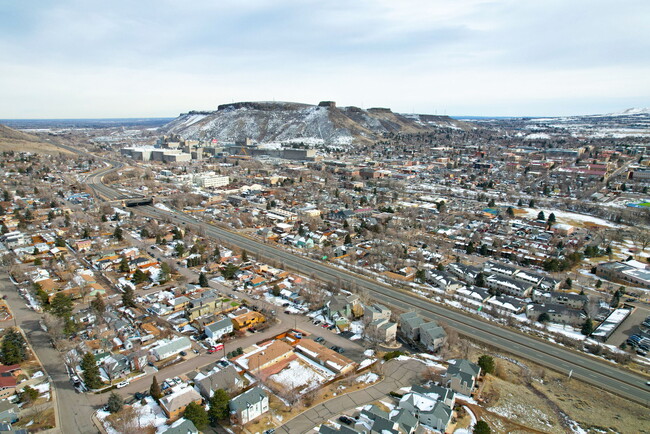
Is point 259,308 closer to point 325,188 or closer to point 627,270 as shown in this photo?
point 627,270

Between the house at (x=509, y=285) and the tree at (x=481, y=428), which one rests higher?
the tree at (x=481, y=428)

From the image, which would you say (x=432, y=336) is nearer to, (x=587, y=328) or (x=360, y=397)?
(x=360, y=397)

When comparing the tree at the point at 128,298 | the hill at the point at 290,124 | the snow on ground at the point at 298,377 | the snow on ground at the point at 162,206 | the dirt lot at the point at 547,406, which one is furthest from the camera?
the hill at the point at 290,124

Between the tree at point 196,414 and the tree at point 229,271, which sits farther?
the tree at point 229,271

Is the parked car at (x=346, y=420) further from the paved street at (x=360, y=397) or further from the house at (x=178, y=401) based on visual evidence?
the house at (x=178, y=401)

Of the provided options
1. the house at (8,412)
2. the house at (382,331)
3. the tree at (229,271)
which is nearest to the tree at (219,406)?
the house at (8,412)

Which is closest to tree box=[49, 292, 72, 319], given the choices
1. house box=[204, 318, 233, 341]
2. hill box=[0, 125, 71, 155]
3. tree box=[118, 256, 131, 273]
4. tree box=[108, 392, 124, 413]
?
tree box=[118, 256, 131, 273]

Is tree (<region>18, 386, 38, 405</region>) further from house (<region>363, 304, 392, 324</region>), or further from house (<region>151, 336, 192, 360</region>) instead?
house (<region>363, 304, 392, 324</region>)
